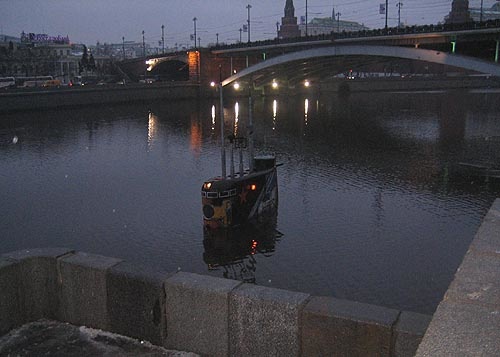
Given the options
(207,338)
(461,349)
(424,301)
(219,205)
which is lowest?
(424,301)

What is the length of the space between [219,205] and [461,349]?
11732 mm

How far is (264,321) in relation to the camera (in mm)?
4309

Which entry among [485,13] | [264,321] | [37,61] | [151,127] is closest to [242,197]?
[264,321]

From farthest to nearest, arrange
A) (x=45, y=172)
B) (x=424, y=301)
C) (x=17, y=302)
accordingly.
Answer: (x=45, y=172) → (x=424, y=301) → (x=17, y=302)

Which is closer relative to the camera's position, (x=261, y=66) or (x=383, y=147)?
(x=383, y=147)

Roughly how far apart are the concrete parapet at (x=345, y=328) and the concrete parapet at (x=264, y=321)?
0.10 m

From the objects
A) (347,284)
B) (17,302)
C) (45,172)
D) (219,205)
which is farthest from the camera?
(45,172)

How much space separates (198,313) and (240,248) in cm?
906

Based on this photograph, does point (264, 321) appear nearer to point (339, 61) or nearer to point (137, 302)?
point (137, 302)

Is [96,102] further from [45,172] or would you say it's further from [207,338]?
[207,338]

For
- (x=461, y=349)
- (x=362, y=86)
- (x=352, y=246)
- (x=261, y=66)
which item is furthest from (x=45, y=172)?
(x=362, y=86)

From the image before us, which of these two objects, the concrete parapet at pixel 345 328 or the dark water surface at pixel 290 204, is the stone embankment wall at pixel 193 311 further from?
the dark water surface at pixel 290 204

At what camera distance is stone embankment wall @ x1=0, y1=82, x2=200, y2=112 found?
49844 mm

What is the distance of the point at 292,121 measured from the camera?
45375mm
